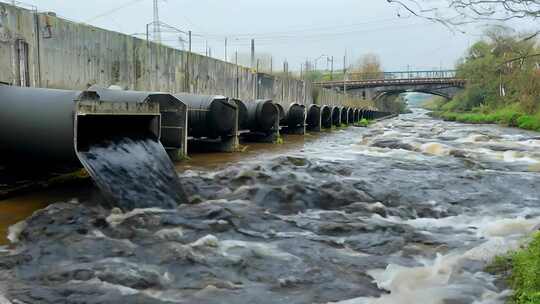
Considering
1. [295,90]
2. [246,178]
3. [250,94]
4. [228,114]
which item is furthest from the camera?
[295,90]

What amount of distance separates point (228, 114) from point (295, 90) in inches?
934

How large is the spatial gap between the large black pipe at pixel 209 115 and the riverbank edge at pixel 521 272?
9.23 meters

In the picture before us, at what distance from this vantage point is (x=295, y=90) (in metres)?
36.7

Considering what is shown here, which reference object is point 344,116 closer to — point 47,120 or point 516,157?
point 516,157

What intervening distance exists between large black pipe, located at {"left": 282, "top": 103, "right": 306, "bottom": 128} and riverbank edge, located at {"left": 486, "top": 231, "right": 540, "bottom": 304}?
17.7 metres

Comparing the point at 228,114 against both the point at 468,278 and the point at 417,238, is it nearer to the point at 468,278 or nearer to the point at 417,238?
the point at 417,238

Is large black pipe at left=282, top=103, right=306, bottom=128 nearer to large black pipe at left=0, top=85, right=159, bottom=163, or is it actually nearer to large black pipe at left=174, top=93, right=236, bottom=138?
large black pipe at left=174, top=93, right=236, bottom=138

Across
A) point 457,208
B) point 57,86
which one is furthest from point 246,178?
point 57,86

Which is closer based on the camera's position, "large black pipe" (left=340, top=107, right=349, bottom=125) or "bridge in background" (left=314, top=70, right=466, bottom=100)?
"large black pipe" (left=340, top=107, right=349, bottom=125)

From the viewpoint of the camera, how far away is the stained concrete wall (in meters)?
10.6

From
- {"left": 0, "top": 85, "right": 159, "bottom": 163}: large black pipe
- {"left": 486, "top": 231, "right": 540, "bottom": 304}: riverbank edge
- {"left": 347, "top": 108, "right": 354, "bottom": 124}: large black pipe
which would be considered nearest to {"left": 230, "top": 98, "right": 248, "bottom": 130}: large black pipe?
{"left": 0, "top": 85, "right": 159, "bottom": 163}: large black pipe

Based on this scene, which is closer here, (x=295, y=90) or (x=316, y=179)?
(x=316, y=179)

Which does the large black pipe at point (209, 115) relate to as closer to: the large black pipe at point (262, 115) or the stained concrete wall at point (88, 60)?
the stained concrete wall at point (88, 60)

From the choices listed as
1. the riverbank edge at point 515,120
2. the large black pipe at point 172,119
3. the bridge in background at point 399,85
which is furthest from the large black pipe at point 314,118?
the bridge in background at point 399,85
